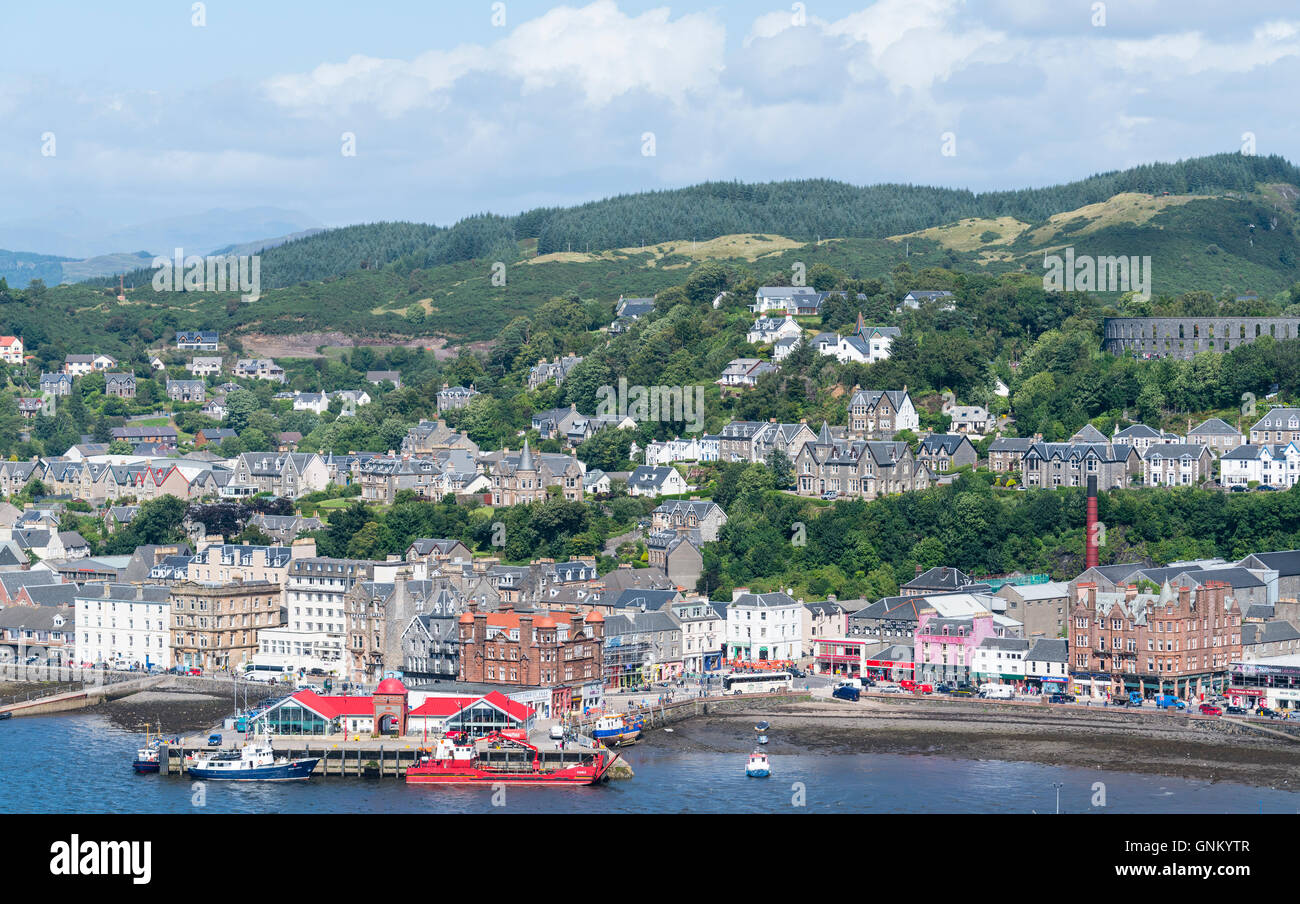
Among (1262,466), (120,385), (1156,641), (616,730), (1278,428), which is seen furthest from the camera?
(120,385)

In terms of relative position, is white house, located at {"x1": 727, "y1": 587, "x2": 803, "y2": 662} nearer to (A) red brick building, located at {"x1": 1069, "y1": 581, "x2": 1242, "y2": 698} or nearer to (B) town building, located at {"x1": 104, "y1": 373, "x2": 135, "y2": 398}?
(A) red brick building, located at {"x1": 1069, "y1": 581, "x2": 1242, "y2": 698}

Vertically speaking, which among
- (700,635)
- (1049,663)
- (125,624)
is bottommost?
(1049,663)

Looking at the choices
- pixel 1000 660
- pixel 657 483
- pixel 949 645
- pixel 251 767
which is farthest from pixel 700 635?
pixel 251 767

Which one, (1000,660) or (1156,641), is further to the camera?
(1000,660)

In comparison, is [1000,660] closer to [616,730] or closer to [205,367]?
[616,730]

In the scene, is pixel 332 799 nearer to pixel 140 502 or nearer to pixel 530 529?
pixel 530 529

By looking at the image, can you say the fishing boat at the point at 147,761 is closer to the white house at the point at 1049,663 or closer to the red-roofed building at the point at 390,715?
the red-roofed building at the point at 390,715
